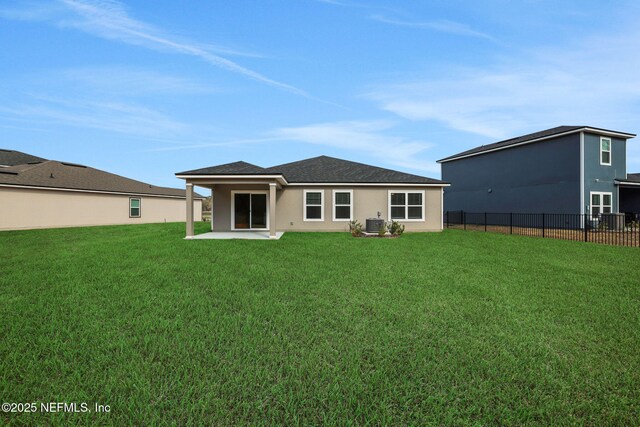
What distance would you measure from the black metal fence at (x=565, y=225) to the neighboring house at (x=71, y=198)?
26062mm

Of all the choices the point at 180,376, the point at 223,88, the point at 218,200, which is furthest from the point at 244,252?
the point at 223,88

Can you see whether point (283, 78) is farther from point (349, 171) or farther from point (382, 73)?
point (349, 171)

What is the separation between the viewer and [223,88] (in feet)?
59.0

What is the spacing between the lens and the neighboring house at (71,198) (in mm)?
18859

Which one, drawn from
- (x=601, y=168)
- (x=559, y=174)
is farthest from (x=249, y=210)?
(x=601, y=168)

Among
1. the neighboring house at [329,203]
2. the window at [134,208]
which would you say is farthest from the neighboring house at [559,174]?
the window at [134,208]

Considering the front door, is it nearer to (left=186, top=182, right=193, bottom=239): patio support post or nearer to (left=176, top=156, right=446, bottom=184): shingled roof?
(left=176, top=156, right=446, bottom=184): shingled roof

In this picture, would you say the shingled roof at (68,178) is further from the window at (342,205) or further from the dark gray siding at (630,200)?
the dark gray siding at (630,200)

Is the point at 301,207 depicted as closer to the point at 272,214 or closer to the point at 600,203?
the point at 272,214

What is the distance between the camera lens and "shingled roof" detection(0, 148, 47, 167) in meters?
28.7

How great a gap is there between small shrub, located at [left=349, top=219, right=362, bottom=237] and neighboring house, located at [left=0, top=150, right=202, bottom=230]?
19624mm

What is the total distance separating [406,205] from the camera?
1769cm

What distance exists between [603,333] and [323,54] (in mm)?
15509

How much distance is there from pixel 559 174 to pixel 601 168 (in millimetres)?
2394
